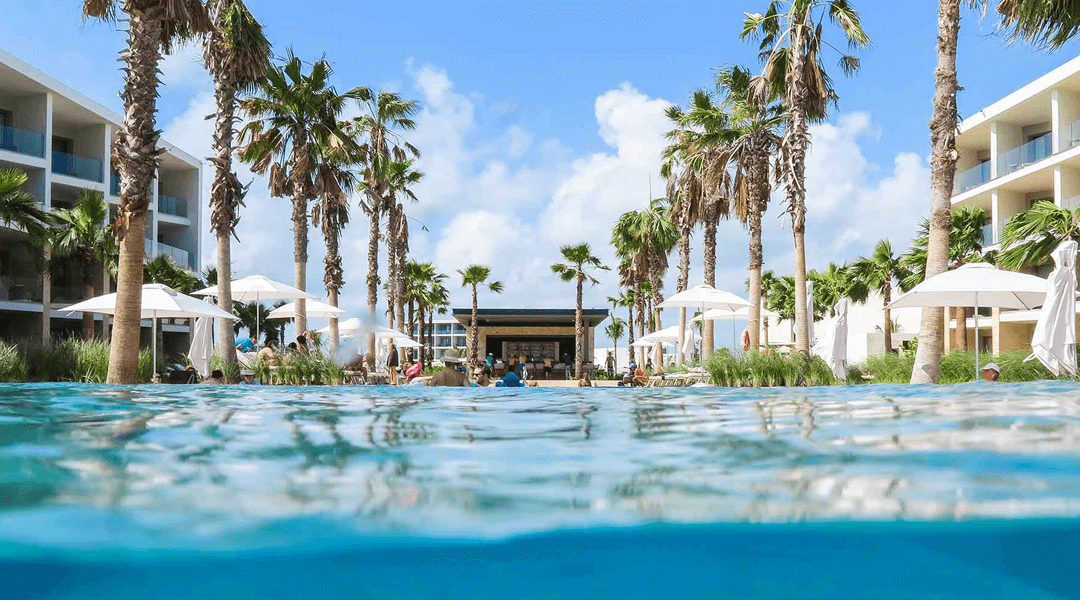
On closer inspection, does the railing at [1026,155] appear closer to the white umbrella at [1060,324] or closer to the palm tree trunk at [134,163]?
the white umbrella at [1060,324]

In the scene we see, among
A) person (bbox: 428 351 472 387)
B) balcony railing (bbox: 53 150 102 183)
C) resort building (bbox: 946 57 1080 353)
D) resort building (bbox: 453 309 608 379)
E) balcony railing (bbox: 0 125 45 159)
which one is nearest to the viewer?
person (bbox: 428 351 472 387)

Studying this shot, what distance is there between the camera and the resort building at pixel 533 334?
42.8 metres

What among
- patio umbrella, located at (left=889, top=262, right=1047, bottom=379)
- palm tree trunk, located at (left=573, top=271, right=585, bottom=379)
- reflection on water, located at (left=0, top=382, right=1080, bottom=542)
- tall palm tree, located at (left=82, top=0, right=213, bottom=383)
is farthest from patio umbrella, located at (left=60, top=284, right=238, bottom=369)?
palm tree trunk, located at (left=573, top=271, right=585, bottom=379)

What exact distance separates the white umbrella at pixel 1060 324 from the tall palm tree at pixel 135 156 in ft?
44.4

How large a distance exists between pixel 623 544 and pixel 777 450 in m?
1.42

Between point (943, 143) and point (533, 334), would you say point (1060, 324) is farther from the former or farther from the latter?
point (533, 334)

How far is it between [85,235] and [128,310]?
551 inches

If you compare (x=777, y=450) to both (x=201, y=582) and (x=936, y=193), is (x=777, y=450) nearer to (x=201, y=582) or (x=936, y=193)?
(x=201, y=582)

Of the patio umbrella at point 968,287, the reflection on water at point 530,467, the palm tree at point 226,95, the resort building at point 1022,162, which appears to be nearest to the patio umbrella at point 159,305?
the palm tree at point 226,95

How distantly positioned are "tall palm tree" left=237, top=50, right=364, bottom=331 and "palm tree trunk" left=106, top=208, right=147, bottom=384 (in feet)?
25.3

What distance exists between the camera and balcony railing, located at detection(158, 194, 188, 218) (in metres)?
39.3

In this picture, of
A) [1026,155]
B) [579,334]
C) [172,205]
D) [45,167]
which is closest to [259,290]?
[45,167]

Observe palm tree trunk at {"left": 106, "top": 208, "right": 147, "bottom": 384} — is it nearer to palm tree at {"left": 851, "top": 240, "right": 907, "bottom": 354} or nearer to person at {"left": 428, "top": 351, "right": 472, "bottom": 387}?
person at {"left": 428, "top": 351, "right": 472, "bottom": 387}

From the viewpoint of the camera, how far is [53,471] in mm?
4293
